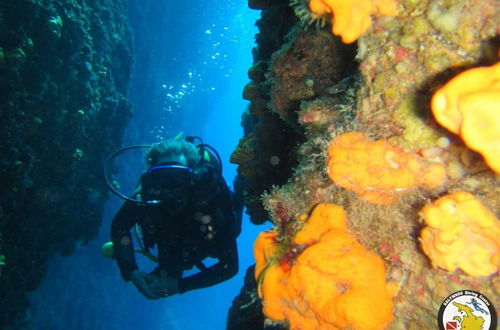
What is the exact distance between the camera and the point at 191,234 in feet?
18.8

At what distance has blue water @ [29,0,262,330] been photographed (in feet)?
51.0

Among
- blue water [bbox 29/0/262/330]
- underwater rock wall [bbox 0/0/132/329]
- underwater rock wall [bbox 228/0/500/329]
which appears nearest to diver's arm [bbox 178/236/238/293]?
underwater rock wall [bbox 228/0/500/329]

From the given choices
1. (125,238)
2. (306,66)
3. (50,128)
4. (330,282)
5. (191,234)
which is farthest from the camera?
(50,128)

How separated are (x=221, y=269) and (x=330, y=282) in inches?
182

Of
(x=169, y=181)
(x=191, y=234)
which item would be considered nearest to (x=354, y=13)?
(x=169, y=181)

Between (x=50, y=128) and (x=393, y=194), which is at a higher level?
(x=393, y=194)

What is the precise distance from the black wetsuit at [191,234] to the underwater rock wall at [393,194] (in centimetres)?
360

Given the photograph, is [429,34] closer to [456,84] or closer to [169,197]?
[456,84]

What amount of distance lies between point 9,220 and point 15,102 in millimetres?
3115

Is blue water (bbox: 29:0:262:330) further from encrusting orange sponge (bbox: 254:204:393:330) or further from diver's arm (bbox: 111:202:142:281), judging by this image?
encrusting orange sponge (bbox: 254:204:393:330)

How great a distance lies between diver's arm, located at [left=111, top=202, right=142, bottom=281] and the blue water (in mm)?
Answer: 11303

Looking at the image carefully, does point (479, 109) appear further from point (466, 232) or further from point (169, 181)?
point (169, 181)

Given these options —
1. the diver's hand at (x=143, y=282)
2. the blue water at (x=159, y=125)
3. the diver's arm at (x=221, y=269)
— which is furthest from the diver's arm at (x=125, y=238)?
the blue water at (x=159, y=125)

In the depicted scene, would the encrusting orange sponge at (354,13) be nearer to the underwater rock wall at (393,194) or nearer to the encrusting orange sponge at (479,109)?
the underwater rock wall at (393,194)
